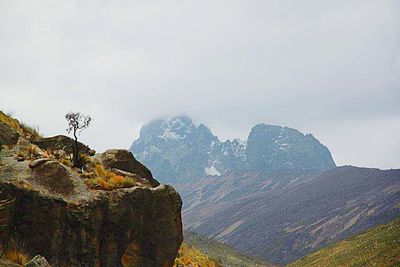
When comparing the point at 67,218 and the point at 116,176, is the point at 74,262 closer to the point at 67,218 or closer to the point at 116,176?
the point at 67,218

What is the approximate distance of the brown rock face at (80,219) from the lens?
1530 cm

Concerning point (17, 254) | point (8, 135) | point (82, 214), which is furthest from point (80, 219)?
point (8, 135)

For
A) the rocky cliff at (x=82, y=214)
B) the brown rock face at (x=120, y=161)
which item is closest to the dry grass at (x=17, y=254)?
the rocky cliff at (x=82, y=214)

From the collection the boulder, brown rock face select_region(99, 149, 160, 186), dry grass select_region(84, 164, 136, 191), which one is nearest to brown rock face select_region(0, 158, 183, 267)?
dry grass select_region(84, 164, 136, 191)

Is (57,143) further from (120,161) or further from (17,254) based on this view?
(17,254)

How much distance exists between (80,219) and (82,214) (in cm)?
21

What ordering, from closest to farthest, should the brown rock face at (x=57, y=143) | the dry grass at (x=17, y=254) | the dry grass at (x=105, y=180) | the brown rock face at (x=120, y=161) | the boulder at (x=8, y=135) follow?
1. the dry grass at (x=17, y=254)
2. the dry grass at (x=105, y=180)
3. the boulder at (x=8, y=135)
4. the brown rock face at (x=57, y=143)
5. the brown rock face at (x=120, y=161)

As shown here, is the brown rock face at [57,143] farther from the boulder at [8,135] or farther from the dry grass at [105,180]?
the dry grass at [105,180]

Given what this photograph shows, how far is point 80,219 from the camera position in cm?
1633

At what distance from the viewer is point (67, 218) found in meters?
16.1

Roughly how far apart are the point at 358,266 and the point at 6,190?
5982 cm

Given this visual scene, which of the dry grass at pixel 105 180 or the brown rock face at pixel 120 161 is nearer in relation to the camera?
the dry grass at pixel 105 180

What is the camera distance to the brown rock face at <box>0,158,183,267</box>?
15.3m

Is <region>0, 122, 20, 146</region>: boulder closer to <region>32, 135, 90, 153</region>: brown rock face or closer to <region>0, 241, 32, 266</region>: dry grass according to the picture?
<region>32, 135, 90, 153</region>: brown rock face
